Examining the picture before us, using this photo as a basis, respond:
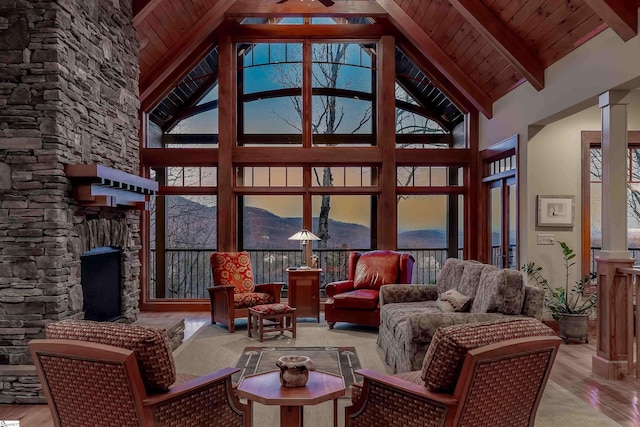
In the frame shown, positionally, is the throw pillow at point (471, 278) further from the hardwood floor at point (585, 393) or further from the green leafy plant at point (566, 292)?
the green leafy plant at point (566, 292)

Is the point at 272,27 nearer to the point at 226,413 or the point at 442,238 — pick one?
the point at 442,238

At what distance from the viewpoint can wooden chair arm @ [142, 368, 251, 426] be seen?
2148mm

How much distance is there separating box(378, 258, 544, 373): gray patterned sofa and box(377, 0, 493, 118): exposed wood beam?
10.5ft

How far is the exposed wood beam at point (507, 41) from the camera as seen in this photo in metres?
5.41

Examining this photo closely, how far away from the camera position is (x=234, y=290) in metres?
6.12

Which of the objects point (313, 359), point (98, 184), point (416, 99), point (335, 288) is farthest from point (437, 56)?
point (98, 184)

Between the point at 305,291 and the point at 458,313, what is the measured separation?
3.09m

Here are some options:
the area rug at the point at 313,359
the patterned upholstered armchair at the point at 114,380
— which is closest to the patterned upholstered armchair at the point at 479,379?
the patterned upholstered armchair at the point at 114,380

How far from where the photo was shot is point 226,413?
246cm

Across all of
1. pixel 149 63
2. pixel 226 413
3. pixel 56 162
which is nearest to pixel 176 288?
pixel 149 63

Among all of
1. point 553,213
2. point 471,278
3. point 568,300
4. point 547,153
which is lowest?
point 568,300

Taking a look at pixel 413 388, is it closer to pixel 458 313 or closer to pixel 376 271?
pixel 458 313

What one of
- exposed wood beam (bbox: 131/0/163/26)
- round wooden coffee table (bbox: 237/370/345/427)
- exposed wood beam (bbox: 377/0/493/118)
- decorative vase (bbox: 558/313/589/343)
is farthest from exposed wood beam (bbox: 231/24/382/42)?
round wooden coffee table (bbox: 237/370/345/427)

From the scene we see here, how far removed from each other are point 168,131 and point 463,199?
15.9ft
